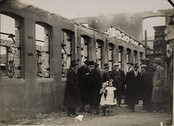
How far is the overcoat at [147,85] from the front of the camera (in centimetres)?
964

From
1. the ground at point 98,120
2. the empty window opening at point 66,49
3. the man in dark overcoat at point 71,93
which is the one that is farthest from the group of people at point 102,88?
the empty window opening at point 66,49

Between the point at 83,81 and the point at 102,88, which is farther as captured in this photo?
the point at 83,81

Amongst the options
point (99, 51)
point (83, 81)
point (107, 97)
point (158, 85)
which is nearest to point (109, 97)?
point (107, 97)

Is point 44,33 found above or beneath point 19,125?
above

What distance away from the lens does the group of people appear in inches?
340

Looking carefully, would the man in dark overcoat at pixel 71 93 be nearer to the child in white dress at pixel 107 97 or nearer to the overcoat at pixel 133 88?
the child in white dress at pixel 107 97

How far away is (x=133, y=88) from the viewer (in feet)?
32.2

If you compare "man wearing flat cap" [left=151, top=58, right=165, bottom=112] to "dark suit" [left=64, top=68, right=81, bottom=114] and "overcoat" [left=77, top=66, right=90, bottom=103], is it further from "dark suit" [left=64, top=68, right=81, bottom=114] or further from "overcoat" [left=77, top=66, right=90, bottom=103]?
"dark suit" [left=64, top=68, right=81, bottom=114]

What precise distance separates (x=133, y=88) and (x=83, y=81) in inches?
69.1

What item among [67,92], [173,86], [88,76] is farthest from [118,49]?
[173,86]

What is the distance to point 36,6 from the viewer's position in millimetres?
8766

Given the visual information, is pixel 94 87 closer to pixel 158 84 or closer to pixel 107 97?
pixel 107 97

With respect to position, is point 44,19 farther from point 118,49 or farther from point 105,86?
point 118,49

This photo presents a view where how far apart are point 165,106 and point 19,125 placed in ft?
15.8
